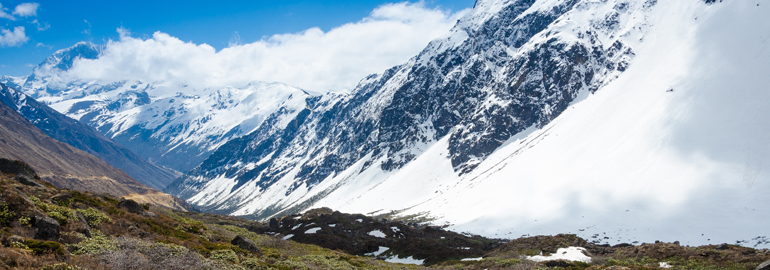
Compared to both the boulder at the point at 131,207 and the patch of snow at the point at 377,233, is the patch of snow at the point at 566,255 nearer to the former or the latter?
the boulder at the point at 131,207

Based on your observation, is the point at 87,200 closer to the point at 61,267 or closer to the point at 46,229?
the point at 46,229

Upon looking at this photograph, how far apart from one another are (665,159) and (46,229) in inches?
5038

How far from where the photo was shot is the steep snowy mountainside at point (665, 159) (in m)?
81.1

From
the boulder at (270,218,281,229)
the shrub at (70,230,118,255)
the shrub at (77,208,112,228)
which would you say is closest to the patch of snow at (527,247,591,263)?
the shrub at (70,230,118,255)

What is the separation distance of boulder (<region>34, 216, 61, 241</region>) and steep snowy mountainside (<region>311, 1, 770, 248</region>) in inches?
3549

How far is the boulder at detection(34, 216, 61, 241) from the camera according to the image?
55.7ft

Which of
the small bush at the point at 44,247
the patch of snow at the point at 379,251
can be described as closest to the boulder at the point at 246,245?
the small bush at the point at 44,247

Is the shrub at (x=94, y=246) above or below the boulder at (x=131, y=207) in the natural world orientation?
below

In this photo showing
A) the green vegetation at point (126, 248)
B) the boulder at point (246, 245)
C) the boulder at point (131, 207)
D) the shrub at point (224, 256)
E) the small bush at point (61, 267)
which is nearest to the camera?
the small bush at point (61, 267)

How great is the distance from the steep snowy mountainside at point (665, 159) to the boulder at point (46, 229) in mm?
90145

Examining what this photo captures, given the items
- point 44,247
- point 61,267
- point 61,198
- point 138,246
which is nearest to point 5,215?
point 44,247

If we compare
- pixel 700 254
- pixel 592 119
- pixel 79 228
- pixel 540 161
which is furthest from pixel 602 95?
pixel 79 228

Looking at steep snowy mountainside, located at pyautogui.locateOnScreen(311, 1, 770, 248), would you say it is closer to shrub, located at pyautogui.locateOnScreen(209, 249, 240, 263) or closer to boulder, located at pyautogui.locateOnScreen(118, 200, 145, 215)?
shrub, located at pyautogui.locateOnScreen(209, 249, 240, 263)

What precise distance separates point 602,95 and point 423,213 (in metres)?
110
